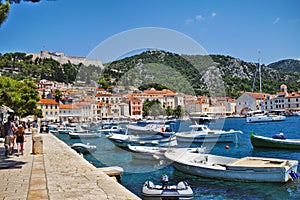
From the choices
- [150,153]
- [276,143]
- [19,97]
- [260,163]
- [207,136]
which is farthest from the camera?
[19,97]

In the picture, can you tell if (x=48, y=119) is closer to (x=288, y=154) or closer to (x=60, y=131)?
(x=60, y=131)

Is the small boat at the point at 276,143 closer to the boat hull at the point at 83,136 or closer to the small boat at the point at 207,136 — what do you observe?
the small boat at the point at 207,136

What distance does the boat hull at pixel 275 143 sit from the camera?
22373 mm

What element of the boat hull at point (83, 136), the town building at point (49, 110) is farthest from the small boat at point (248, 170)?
the town building at point (49, 110)

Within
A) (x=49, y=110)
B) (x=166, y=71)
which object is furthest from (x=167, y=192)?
(x=49, y=110)

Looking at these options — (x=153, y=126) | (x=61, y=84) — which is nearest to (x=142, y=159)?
(x=153, y=126)

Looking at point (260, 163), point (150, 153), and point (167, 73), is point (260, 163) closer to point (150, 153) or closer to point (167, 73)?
point (150, 153)

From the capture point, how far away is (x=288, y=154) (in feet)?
68.6

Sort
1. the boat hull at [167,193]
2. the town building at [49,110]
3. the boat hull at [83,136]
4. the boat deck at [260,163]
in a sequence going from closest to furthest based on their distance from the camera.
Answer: the boat hull at [167,193] < the boat deck at [260,163] < the boat hull at [83,136] < the town building at [49,110]

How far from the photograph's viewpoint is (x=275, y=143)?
23.4 m

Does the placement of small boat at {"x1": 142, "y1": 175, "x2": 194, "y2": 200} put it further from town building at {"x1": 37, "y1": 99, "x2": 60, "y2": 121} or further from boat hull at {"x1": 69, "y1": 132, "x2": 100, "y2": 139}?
town building at {"x1": 37, "y1": 99, "x2": 60, "y2": 121}

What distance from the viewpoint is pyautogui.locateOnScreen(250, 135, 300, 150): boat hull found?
2237 centimetres

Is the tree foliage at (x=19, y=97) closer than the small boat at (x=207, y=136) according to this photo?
No

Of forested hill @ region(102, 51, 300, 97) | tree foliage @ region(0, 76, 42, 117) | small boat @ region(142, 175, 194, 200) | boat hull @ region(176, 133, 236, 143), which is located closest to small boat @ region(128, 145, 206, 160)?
forested hill @ region(102, 51, 300, 97)
